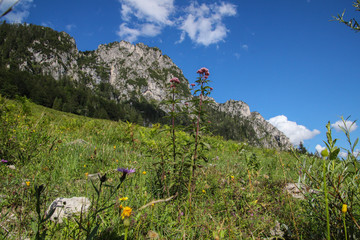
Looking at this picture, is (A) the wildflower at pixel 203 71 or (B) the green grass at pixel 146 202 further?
(A) the wildflower at pixel 203 71

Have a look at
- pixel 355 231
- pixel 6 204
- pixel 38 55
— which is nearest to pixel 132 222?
pixel 6 204

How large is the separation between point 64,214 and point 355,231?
2.69 meters

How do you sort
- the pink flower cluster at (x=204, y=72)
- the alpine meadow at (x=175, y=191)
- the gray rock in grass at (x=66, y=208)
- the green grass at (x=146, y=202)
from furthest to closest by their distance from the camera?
the pink flower cluster at (x=204, y=72)
the gray rock in grass at (x=66, y=208)
the green grass at (x=146, y=202)
the alpine meadow at (x=175, y=191)

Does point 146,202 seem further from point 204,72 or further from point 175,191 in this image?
point 204,72

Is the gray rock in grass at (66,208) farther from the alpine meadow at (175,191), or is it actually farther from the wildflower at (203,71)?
the wildflower at (203,71)

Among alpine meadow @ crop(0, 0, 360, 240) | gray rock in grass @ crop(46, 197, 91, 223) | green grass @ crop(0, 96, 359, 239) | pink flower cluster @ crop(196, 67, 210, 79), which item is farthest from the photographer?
pink flower cluster @ crop(196, 67, 210, 79)

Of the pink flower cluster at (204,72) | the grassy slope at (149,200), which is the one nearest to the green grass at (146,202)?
the grassy slope at (149,200)

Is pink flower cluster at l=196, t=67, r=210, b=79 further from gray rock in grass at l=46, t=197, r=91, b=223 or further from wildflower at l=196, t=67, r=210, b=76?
gray rock in grass at l=46, t=197, r=91, b=223

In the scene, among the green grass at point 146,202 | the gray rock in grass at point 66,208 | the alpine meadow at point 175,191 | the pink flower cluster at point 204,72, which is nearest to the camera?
the alpine meadow at point 175,191

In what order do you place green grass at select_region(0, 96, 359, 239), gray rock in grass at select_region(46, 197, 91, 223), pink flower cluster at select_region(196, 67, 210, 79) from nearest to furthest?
green grass at select_region(0, 96, 359, 239) → gray rock in grass at select_region(46, 197, 91, 223) → pink flower cluster at select_region(196, 67, 210, 79)

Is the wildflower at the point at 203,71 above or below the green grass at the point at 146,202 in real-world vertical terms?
above

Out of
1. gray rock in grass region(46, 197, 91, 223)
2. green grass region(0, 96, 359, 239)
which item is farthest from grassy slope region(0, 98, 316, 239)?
gray rock in grass region(46, 197, 91, 223)

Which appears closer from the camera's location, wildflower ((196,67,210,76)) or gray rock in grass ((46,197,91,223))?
gray rock in grass ((46,197,91,223))

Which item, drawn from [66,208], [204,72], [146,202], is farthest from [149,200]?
[204,72]
